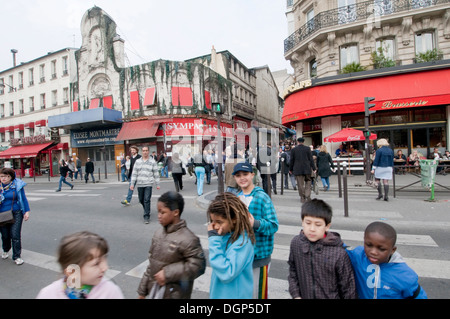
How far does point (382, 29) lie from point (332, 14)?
2.91 metres

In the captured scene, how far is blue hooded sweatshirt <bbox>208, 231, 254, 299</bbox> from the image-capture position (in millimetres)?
1652

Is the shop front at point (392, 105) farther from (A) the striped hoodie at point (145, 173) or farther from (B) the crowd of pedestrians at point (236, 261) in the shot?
(B) the crowd of pedestrians at point (236, 261)

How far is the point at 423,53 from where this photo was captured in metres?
13.5

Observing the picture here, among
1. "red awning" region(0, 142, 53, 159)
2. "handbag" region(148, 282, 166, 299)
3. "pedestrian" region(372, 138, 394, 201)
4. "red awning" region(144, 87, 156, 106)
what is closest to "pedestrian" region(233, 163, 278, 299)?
"handbag" region(148, 282, 166, 299)

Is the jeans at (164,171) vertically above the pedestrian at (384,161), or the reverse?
the pedestrian at (384,161)

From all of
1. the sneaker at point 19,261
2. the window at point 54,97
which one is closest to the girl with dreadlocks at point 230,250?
the sneaker at point 19,261

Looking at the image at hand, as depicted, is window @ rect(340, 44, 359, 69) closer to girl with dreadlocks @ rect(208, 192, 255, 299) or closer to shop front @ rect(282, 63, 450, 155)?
shop front @ rect(282, 63, 450, 155)

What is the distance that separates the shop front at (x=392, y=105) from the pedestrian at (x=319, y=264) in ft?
43.0

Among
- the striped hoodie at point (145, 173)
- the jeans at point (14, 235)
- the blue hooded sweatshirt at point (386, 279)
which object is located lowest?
the jeans at point (14, 235)

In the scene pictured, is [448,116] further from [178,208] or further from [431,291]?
[178,208]

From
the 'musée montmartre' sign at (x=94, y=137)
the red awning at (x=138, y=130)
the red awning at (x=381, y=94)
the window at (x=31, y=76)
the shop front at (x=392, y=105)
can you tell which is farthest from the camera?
the window at (x=31, y=76)

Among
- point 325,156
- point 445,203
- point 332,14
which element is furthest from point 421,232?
point 332,14

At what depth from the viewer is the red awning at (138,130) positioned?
70.9 ft

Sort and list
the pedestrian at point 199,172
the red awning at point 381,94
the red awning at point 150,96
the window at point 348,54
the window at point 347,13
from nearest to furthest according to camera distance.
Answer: the pedestrian at point 199,172 < the red awning at point 381,94 < the window at point 347,13 < the window at point 348,54 < the red awning at point 150,96
